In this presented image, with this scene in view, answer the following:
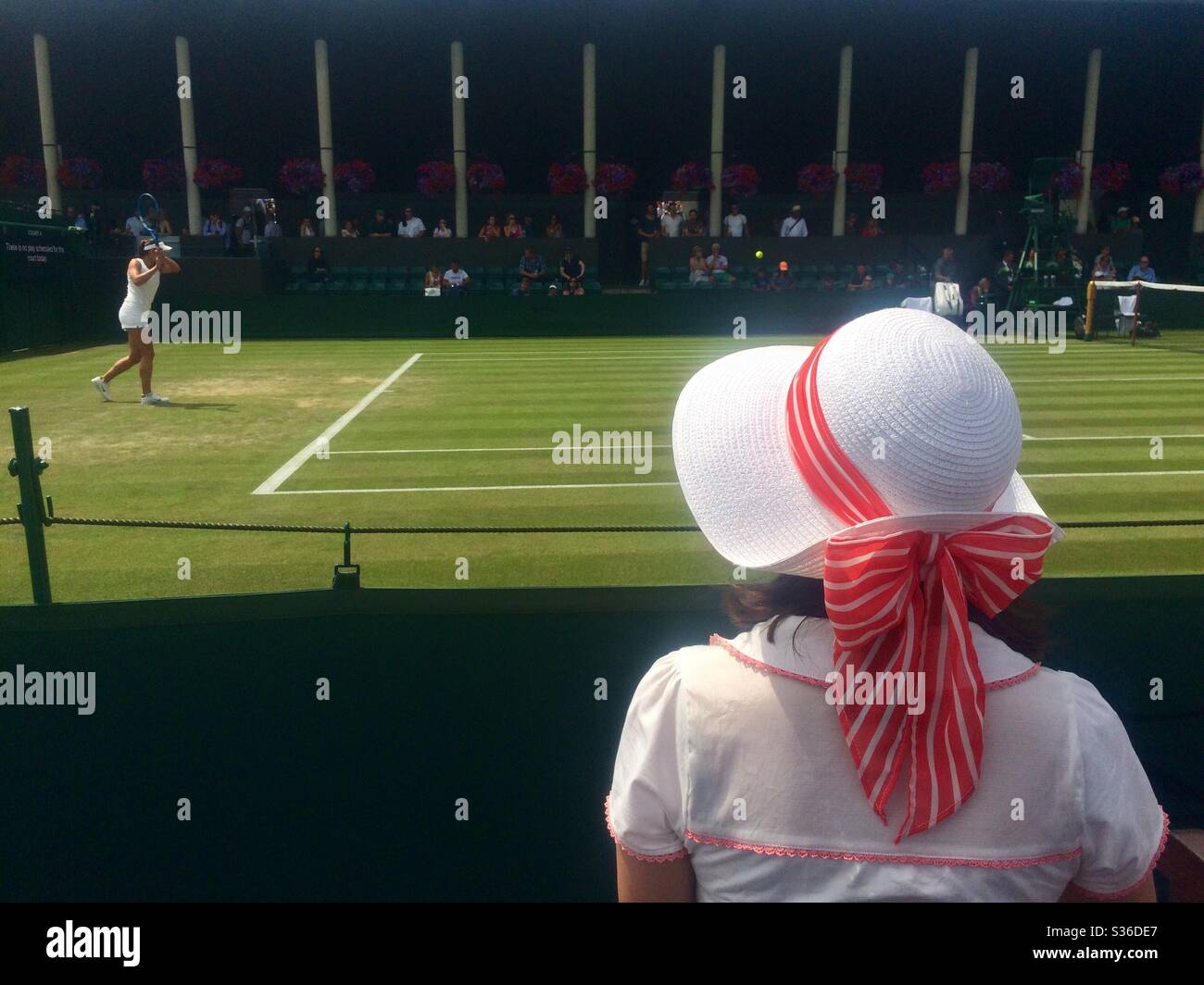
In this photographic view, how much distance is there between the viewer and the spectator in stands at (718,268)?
28922 mm

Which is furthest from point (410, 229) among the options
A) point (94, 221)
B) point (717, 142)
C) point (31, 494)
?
point (31, 494)

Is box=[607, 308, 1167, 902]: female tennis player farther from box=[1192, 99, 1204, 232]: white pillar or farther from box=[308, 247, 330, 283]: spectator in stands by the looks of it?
box=[1192, 99, 1204, 232]: white pillar

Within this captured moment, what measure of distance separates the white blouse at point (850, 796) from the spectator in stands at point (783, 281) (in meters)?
27.9

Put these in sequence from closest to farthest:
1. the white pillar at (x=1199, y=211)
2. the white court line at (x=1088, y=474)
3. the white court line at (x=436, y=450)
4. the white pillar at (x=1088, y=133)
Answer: the white court line at (x=1088, y=474) < the white court line at (x=436, y=450) < the white pillar at (x=1088, y=133) < the white pillar at (x=1199, y=211)

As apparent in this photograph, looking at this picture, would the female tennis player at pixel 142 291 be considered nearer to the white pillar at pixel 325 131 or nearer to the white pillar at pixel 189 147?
the white pillar at pixel 189 147

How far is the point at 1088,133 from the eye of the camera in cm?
3269

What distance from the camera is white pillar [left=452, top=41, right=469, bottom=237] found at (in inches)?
1225

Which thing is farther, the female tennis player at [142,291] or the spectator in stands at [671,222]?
the spectator in stands at [671,222]

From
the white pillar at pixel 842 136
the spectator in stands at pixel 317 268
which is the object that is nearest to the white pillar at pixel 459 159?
the spectator in stands at pixel 317 268

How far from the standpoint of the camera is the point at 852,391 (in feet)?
5.33

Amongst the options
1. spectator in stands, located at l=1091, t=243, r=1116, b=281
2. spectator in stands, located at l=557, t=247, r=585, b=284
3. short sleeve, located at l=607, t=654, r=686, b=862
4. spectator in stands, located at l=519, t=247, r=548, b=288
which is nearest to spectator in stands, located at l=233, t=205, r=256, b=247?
spectator in stands, located at l=519, t=247, r=548, b=288

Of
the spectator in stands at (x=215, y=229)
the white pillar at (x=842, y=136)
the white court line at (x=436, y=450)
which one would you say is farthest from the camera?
the white pillar at (x=842, y=136)

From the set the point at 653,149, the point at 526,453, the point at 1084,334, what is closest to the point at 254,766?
the point at 526,453

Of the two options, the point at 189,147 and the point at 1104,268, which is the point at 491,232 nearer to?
the point at 189,147
